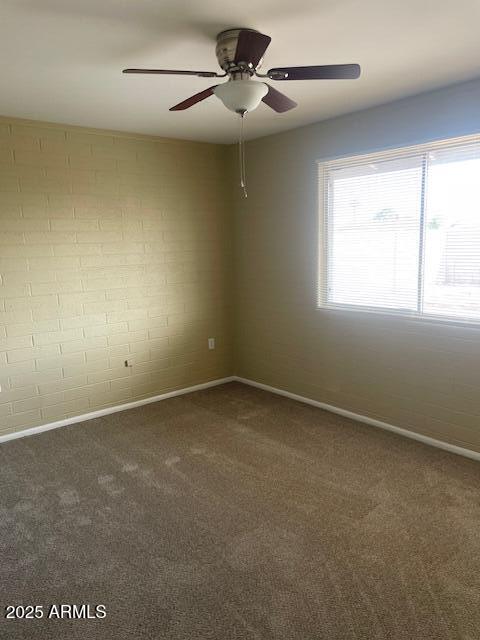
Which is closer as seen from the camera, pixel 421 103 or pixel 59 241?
pixel 421 103

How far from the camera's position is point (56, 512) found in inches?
105

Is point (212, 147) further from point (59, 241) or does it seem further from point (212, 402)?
point (212, 402)

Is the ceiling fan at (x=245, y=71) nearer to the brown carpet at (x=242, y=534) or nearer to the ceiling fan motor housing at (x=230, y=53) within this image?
the ceiling fan motor housing at (x=230, y=53)

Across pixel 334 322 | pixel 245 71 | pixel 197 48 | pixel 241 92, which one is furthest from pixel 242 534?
pixel 197 48

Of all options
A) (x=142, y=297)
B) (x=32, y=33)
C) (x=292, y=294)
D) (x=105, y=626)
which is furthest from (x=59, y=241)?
(x=105, y=626)

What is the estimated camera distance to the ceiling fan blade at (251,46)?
1.88 m

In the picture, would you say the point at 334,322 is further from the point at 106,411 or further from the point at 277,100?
the point at 106,411

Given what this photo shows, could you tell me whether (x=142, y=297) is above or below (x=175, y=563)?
above

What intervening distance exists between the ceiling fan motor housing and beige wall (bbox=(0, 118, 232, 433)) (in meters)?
2.09

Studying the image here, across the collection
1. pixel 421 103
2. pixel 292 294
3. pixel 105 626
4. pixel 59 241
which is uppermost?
pixel 421 103

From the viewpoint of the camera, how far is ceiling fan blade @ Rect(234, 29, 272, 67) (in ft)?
6.18

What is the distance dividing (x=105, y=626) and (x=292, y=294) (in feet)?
10.3

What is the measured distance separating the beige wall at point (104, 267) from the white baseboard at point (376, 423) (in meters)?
0.75

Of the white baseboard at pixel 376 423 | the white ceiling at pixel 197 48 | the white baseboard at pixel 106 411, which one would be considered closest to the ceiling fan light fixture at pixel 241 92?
the white ceiling at pixel 197 48
